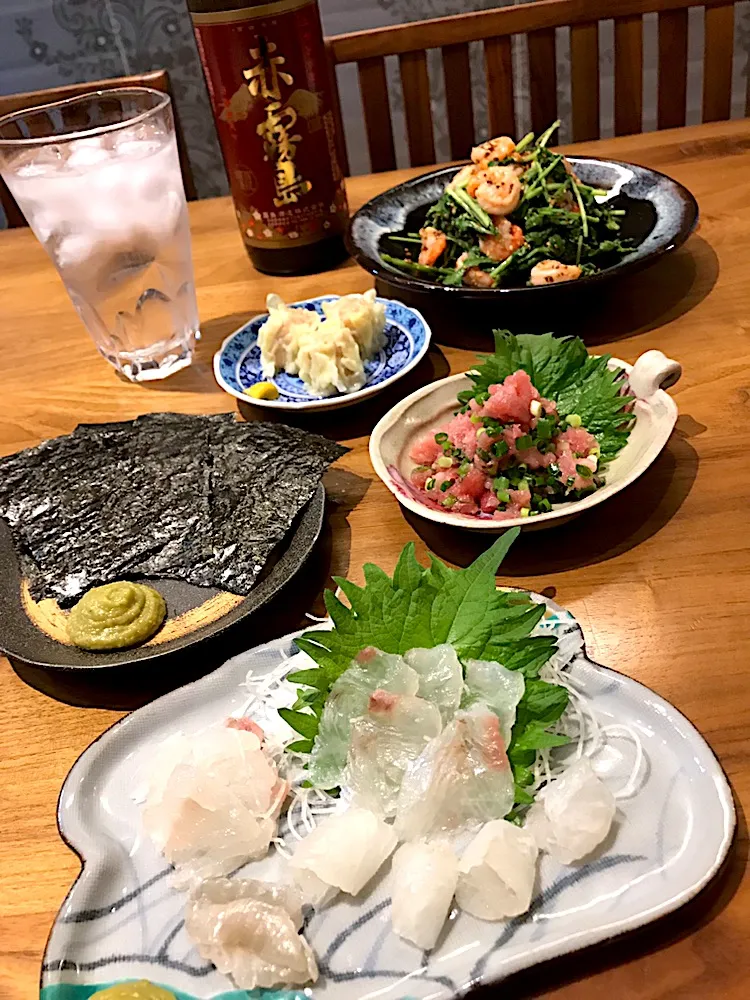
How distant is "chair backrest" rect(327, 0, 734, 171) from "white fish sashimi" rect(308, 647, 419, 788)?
6.92 ft

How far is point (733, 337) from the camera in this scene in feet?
4.50

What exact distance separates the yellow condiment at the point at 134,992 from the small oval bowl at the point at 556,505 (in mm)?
549

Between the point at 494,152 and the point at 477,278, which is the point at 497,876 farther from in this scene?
the point at 494,152

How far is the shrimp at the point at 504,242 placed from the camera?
1547mm

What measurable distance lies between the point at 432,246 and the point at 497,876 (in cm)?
122

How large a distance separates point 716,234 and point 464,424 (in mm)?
910

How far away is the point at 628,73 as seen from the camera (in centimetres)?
247

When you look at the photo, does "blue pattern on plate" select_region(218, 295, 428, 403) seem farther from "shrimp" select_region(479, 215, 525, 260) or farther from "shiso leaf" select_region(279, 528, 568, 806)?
"shiso leaf" select_region(279, 528, 568, 806)

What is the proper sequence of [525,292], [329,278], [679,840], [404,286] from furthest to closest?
[329,278], [404,286], [525,292], [679,840]

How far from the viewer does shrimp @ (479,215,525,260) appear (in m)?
1.55

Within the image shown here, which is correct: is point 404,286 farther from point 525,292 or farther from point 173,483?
point 173,483

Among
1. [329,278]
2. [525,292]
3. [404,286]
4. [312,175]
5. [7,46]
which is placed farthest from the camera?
[7,46]

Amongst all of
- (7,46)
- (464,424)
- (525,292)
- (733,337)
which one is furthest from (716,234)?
(7,46)

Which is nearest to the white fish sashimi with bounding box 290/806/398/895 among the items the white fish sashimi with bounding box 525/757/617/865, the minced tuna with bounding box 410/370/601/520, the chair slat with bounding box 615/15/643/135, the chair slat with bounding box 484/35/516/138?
the white fish sashimi with bounding box 525/757/617/865
